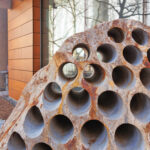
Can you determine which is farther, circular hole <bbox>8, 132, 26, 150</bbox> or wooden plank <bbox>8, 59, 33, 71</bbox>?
wooden plank <bbox>8, 59, 33, 71</bbox>

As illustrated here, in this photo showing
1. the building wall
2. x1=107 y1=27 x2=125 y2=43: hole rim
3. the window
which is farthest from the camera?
the building wall

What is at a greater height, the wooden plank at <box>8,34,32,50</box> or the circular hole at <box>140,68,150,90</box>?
the wooden plank at <box>8,34,32,50</box>

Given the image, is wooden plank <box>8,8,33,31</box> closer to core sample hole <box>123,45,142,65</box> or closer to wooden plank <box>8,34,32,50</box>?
wooden plank <box>8,34,32,50</box>

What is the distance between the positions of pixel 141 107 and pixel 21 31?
335cm

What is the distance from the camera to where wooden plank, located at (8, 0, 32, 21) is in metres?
3.45

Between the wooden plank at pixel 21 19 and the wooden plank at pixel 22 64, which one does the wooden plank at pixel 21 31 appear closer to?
the wooden plank at pixel 21 19

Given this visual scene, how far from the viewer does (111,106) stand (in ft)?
3.52

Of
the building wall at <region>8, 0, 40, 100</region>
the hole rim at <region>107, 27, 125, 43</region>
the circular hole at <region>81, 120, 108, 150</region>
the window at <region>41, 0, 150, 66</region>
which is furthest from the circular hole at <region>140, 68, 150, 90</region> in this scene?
the building wall at <region>8, 0, 40, 100</region>

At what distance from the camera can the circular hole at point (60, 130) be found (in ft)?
3.11

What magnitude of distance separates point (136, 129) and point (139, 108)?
157 mm

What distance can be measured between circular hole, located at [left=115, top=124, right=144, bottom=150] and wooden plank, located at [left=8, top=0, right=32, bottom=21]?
3.04m

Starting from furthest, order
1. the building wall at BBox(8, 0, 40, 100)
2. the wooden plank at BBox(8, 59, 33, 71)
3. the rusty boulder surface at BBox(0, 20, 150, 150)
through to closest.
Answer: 1. the wooden plank at BBox(8, 59, 33, 71)
2. the building wall at BBox(8, 0, 40, 100)
3. the rusty boulder surface at BBox(0, 20, 150, 150)

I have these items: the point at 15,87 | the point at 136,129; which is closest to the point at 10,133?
the point at 136,129

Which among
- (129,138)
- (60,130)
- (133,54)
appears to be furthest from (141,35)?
(60,130)
